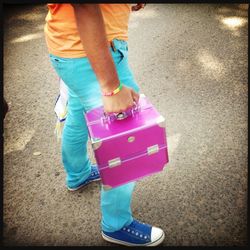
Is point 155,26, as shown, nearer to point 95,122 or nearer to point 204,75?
point 204,75

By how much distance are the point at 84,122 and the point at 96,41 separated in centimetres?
62

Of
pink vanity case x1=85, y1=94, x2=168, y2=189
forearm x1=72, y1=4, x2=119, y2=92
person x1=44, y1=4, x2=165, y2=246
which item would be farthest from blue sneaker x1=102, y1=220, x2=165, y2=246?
forearm x1=72, y1=4, x2=119, y2=92

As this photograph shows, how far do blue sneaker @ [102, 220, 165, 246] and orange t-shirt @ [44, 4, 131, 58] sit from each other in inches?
37.2

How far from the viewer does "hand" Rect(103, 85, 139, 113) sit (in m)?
1.16

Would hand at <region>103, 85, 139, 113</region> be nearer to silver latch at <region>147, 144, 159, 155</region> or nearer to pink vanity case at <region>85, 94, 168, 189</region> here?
pink vanity case at <region>85, 94, 168, 189</region>

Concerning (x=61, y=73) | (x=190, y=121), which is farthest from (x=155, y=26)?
(x=61, y=73)

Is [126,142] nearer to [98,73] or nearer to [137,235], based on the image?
[98,73]

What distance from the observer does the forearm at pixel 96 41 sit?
39.5 inches

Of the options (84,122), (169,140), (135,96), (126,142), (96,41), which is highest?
(96,41)

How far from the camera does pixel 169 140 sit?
234 centimetres

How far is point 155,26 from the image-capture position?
381cm

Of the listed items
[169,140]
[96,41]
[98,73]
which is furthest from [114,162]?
[169,140]

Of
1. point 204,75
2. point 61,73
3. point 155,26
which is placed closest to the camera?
point 61,73

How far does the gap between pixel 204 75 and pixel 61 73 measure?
192cm
